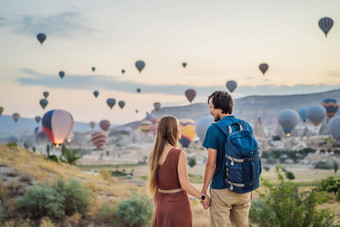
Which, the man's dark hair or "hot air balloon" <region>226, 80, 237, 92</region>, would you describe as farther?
"hot air balloon" <region>226, 80, 237, 92</region>

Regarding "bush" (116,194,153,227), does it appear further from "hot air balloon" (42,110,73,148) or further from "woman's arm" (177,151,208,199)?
"hot air balloon" (42,110,73,148)

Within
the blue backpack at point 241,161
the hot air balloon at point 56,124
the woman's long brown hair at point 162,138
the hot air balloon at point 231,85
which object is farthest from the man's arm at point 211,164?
the hot air balloon at point 231,85

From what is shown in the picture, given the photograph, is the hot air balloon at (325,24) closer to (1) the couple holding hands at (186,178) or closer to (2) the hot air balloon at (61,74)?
(2) the hot air balloon at (61,74)

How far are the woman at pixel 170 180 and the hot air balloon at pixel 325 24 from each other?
1668 inches

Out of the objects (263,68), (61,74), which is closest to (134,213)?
(263,68)

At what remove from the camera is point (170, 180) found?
4.12m

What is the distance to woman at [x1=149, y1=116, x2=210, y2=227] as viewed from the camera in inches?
159

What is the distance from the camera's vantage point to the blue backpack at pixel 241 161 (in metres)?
3.84

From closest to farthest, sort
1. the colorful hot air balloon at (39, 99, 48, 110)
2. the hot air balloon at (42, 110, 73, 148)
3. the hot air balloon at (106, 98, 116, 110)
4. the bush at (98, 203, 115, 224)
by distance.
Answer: the bush at (98, 203, 115, 224), the hot air balloon at (42, 110, 73, 148), the colorful hot air balloon at (39, 99, 48, 110), the hot air balloon at (106, 98, 116, 110)

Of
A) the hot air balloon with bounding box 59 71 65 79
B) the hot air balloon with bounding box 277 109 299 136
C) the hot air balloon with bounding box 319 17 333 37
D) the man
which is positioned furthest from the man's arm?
the hot air balloon with bounding box 59 71 65 79

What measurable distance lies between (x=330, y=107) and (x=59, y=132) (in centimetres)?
5110

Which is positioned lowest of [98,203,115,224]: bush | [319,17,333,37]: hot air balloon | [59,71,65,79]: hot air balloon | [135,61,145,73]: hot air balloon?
[98,203,115,224]: bush

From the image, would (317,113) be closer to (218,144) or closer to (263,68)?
(263,68)

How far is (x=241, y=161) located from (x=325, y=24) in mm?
43134
